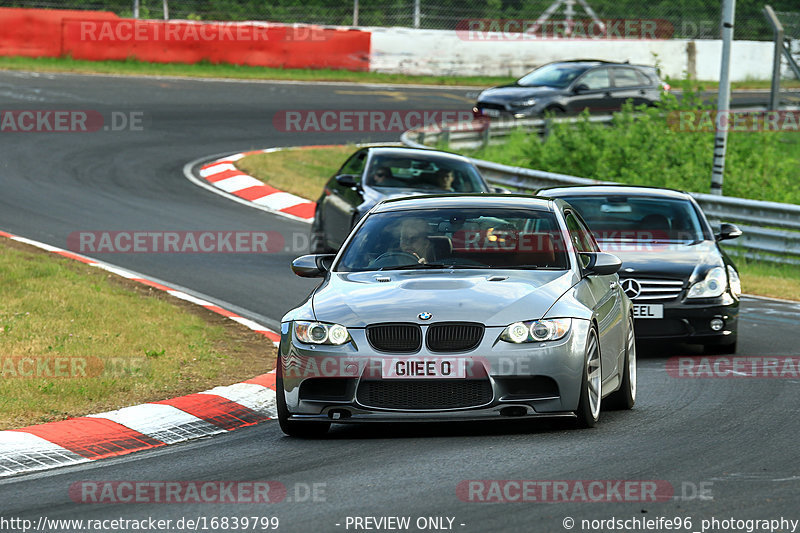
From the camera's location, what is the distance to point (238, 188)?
2252 cm

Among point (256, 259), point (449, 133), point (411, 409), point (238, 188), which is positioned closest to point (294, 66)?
point (449, 133)

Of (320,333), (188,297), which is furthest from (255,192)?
(320,333)

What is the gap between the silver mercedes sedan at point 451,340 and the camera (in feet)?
24.6

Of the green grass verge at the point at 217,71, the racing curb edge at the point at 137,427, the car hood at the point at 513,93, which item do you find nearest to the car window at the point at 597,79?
the car hood at the point at 513,93

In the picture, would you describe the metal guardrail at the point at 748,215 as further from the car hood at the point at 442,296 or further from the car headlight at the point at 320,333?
the car headlight at the point at 320,333

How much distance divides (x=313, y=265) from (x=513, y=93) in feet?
68.7

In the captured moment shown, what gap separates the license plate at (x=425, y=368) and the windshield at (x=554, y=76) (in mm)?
23219

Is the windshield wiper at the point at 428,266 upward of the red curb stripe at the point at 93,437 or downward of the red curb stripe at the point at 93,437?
upward

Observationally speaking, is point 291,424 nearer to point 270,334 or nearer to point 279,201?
point 270,334

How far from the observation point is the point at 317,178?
2419 cm

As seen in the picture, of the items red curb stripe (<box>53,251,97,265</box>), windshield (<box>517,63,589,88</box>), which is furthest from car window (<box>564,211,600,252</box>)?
windshield (<box>517,63,589,88</box>)

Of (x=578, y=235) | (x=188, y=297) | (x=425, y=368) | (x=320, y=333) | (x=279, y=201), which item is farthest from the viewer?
(x=279, y=201)

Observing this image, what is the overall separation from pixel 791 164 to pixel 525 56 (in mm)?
15348

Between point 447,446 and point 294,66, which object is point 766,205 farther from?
point 294,66
